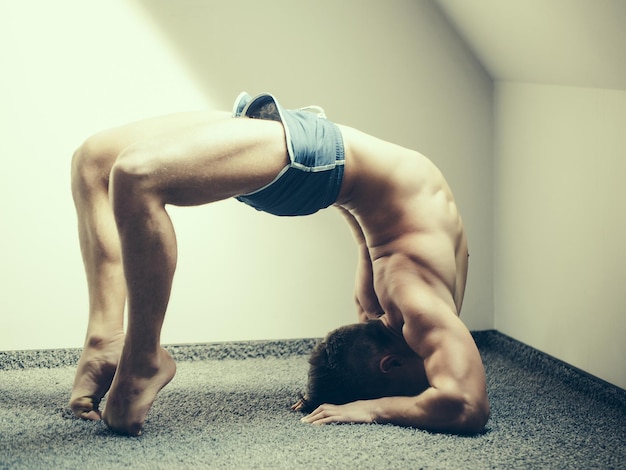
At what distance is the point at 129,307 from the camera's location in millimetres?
1233

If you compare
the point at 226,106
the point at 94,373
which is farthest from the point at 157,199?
the point at 226,106

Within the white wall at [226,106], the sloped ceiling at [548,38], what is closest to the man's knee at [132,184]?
the white wall at [226,106]

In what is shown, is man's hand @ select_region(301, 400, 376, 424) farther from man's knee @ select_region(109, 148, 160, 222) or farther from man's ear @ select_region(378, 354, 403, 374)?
man's knee @ select_region(109, 148, 160, 222)

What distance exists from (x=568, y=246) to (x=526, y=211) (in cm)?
25

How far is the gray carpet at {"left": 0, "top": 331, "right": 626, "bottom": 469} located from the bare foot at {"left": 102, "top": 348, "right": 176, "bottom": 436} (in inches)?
1.0

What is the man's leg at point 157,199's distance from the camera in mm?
1221

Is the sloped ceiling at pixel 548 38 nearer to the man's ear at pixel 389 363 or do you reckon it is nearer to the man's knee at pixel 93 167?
the man's ear at pixel 389 363

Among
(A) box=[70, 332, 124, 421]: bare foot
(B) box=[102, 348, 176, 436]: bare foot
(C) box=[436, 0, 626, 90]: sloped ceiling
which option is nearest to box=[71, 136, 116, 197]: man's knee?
(A) box=[70, 332, 124, 421]: bare foot

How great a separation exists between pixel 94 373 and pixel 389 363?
1.86 feet

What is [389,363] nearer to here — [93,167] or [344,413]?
[344,413]

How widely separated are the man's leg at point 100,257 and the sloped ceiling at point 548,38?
808mm

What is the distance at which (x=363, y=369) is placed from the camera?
1454mm

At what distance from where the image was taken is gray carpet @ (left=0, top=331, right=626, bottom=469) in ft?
3.85

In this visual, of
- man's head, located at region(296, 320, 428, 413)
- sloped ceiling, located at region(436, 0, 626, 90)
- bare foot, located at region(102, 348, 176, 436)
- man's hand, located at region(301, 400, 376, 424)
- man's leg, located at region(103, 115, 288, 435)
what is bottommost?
man's hand, located at region(301, 400, 376, 424)
